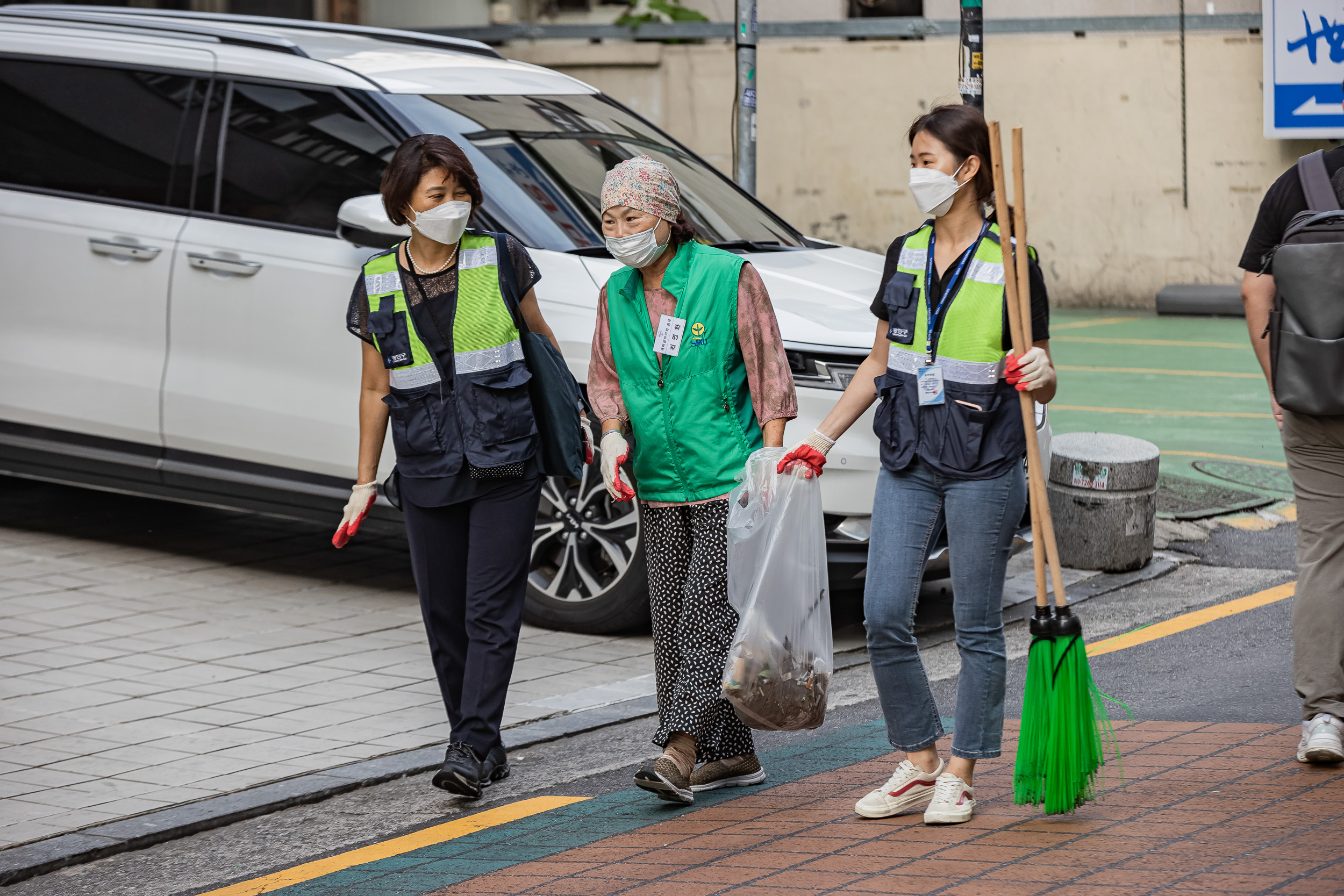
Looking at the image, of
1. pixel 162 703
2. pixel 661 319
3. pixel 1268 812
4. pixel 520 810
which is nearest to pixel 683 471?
pixel 661 319

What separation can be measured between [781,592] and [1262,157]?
612 inches

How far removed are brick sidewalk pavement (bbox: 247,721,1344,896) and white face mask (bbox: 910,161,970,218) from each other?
156 cm

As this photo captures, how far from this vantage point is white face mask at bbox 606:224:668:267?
4836 mm

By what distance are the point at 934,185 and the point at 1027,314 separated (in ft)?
1.34

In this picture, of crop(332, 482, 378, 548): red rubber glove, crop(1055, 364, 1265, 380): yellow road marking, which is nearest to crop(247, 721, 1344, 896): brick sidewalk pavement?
crop(332, 482, 378, 548): red rubber glove

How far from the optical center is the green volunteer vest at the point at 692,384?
491cm

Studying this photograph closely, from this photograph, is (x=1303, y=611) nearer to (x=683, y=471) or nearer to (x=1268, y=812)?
(x=1268, y=812)

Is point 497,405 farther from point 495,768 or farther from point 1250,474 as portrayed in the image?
point 1250,474

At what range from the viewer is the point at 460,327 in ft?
16.9

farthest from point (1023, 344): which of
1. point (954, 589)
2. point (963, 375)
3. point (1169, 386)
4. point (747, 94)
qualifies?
point (1169, 386)

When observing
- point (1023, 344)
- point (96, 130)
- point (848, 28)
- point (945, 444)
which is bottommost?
point (945, 444)

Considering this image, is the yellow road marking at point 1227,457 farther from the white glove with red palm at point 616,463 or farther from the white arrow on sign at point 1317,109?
the white arrow on sign at point 1317,109

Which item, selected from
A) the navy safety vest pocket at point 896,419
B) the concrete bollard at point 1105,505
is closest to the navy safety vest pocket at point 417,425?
the navy safety vest pocket at point 896,419

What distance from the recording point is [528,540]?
17.5 feet
